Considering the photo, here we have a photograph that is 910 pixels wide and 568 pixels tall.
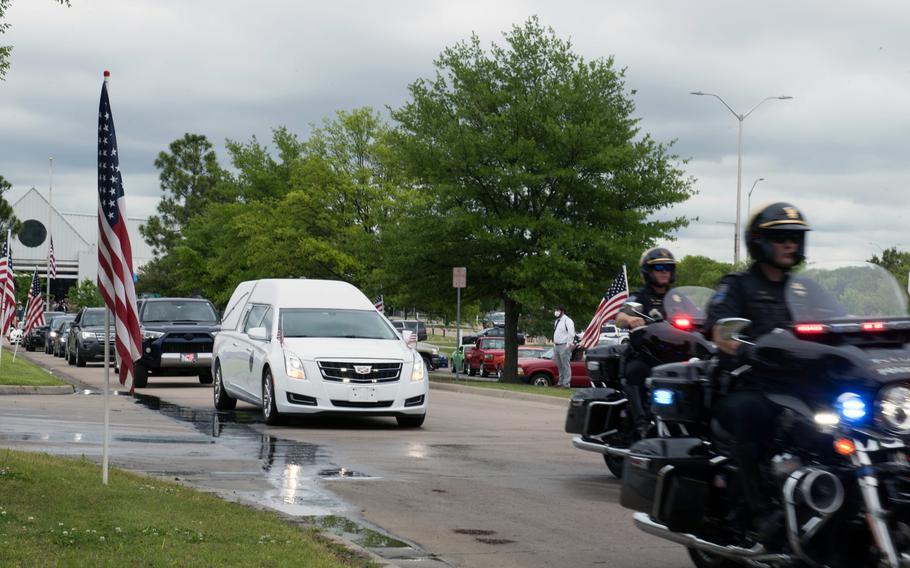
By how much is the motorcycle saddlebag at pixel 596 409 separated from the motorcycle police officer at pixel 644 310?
1.49 feet

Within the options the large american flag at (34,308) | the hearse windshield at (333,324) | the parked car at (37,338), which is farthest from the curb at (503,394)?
the parked car at (37,338)

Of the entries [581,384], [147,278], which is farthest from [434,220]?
[147,278]

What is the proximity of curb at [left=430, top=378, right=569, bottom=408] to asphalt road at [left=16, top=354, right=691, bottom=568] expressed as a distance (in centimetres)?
554

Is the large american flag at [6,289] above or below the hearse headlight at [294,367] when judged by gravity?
above

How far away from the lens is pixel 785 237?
21.7ft

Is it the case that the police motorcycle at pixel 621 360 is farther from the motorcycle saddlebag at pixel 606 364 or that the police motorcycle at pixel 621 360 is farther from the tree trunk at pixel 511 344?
the tree trunk at pixel 511 344

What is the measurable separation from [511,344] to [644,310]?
27687mm

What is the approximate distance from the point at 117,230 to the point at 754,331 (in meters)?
5.69

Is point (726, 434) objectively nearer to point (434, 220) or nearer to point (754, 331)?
point (754, 331)

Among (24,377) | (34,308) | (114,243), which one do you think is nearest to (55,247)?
(34,308)

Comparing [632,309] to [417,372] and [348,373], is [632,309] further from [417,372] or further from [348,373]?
[417,372]

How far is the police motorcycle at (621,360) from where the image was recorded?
10141 mm

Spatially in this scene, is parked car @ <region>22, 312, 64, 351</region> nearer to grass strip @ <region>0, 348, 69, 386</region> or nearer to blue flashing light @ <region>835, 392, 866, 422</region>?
grass strip @ <region>0, 348, 69, 386</region>

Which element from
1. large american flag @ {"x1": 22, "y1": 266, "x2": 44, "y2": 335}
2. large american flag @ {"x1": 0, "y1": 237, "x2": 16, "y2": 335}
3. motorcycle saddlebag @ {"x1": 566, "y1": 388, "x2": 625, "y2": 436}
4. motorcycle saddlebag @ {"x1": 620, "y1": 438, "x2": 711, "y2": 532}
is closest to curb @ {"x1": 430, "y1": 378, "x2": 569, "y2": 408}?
large american flag @ {"x1": 0, "y1": 237, "x2": 16, "y2": 335}
